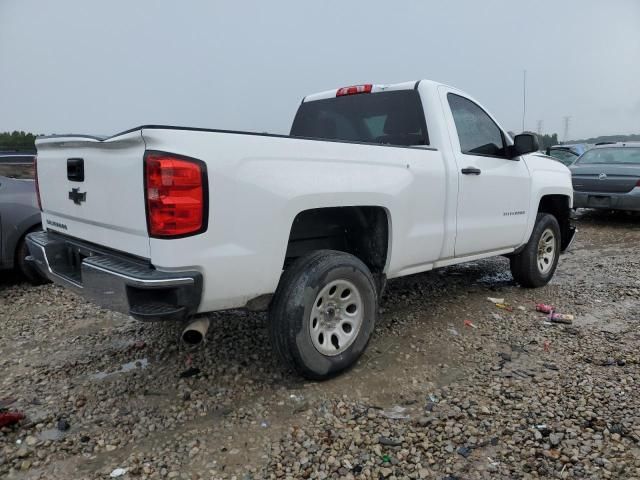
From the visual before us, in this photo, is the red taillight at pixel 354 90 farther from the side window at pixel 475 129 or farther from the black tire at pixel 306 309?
the black tire at pixel 306 309

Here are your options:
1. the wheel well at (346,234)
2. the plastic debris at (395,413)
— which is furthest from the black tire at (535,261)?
the plastic debris at (395,413)

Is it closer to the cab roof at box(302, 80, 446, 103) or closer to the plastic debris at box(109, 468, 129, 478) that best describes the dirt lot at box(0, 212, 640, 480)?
the plastic debris at box(109, 468, 129, 478)

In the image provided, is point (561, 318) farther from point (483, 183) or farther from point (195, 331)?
point (195, 331)

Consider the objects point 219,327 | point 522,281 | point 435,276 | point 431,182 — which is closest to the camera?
point 431,182

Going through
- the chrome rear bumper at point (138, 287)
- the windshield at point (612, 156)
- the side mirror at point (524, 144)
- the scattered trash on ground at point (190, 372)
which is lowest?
the scattered trash on ground at point (190, 372)

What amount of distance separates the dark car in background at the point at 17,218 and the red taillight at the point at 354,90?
3579 millimetres

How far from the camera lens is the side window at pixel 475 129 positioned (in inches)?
168

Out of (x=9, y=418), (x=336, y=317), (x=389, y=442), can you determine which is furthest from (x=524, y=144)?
(x=9, y=418)

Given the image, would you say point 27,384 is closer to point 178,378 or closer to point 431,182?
point 178,378

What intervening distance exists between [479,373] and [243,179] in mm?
2054

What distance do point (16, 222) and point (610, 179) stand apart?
10.2 metres

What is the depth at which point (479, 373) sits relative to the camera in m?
3.37


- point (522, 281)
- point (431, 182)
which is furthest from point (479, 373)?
point (522, 281)

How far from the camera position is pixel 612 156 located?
11.0 meters
